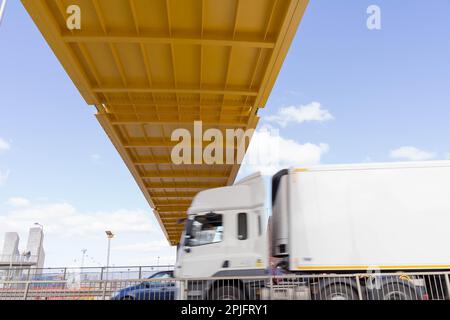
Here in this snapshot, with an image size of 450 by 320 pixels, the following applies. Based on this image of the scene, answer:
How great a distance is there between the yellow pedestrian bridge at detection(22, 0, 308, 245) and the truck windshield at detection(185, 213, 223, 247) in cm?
468

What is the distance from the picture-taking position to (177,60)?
10727 millimetres

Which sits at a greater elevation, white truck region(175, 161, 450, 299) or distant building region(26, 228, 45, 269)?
distant building region(26, 228, 45, 269)

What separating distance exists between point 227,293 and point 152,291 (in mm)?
2239

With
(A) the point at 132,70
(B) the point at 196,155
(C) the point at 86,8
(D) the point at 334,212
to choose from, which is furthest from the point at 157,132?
(D) the point at 334,212

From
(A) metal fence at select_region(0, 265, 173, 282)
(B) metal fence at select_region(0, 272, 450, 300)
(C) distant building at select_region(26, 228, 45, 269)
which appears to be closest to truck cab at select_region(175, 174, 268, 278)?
(B) metal fence at select_region(0, 272, 450, 300)

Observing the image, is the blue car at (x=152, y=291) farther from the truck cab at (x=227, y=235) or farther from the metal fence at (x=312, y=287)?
the truck cab at (x=227, y=235)

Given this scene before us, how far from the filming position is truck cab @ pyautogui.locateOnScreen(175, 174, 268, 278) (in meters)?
8.19

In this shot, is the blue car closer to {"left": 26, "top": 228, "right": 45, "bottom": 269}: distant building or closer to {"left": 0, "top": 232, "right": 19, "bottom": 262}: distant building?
{"left": 26, "top": 228, "right": 45, "bottom": 269}: distant building

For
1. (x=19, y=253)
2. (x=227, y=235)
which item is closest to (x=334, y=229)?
(x=227, y=235)

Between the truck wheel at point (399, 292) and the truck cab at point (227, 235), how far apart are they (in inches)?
102

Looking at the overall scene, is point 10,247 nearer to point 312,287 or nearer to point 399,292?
point 312,287

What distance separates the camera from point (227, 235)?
8.41 meters

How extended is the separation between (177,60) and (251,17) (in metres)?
2.70

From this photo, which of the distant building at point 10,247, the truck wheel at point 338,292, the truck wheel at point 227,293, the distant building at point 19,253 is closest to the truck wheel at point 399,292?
the truck wheel at point 338,292
